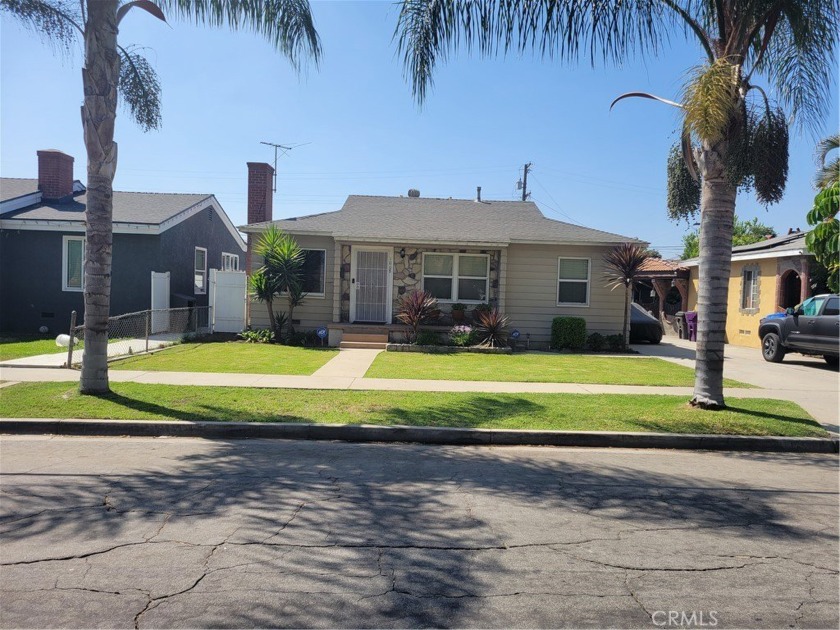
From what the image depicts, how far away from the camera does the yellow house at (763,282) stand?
18812mm

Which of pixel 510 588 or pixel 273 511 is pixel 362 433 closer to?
pixel 273 511

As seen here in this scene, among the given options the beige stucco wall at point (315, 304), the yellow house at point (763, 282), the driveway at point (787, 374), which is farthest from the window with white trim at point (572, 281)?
the beige stucco wall at point (315, 304)

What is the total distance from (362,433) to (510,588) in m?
4.09

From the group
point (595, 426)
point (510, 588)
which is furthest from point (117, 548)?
point (595, 426)

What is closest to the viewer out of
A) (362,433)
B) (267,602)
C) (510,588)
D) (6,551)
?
(267,602)

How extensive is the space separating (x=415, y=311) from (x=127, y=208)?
10.6 meters

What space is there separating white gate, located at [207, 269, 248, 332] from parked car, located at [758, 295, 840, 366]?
15.0 meters

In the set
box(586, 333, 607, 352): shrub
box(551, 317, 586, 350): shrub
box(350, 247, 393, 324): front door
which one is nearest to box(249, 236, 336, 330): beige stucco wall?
box(350, 247, 393, 324): front door

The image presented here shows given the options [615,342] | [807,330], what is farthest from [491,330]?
[807,330]

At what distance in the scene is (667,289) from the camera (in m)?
27.2

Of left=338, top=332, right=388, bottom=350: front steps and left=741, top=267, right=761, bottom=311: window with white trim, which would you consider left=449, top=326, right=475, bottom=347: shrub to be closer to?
left=338, top=332, right=388, bottom=350: front steps

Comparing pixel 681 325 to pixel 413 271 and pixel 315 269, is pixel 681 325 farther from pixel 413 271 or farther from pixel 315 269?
pixel 315 269

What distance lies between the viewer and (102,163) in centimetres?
864

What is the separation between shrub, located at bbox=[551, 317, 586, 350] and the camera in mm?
17234
